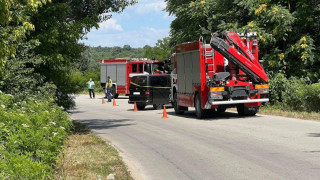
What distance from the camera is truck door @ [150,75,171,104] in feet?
89.6

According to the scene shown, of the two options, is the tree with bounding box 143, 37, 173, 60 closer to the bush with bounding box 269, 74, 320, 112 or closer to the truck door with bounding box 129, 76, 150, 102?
the truck door with bounding box 129, 76, 150, 102

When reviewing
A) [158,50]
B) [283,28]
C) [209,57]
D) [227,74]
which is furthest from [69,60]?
[158,50]

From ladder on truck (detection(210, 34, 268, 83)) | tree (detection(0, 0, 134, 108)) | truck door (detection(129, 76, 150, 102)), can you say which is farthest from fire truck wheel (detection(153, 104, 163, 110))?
tree (detection(0, 0, 134, 108))

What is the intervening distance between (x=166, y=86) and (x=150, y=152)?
51.3 ft

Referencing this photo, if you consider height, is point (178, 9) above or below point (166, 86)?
above

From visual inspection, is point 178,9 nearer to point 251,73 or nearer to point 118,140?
point 251,73

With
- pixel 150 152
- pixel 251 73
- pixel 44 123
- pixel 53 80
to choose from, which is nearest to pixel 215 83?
pixel 251 73

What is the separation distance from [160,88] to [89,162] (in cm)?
1757

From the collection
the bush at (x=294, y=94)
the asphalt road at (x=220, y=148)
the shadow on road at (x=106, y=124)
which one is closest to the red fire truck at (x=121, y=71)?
the bush at (x=294, y=94)

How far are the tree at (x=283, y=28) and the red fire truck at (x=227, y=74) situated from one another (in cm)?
363

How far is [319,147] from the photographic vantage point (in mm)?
11406

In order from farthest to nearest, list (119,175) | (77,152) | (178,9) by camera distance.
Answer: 1. (178,9)
2. (77,152)
3. (119,175)

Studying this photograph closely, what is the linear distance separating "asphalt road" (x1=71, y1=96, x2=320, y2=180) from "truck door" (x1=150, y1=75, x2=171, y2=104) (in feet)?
26.9

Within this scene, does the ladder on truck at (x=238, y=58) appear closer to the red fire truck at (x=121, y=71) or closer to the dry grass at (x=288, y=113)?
the dry grass at (x=288, y=113)
